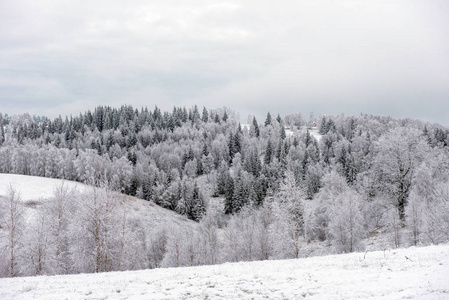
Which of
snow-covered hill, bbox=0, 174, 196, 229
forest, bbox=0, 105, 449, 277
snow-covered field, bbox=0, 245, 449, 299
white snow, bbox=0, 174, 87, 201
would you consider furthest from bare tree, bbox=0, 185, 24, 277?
white snow, bbox=0, 174, 87, 201

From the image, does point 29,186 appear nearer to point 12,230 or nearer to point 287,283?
point 12,230

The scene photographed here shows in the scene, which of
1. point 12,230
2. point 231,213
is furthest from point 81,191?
point 12,230

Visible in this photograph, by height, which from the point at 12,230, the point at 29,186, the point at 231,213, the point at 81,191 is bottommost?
the point at 231,213

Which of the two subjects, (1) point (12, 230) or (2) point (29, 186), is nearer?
(1) point (12, 230)

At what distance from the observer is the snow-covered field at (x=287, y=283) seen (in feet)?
37.2

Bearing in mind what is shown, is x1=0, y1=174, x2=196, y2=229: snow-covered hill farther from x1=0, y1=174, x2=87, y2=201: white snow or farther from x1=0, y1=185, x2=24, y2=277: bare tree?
x1=0, y1=185, x2=24, y2=277: bare tree

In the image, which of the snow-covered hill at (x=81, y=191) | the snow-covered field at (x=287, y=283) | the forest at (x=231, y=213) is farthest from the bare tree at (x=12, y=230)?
the snow-covered hill at (x=81, y=191)

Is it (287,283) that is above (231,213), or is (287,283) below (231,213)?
above

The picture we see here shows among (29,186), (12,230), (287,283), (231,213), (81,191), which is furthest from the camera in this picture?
(231,213)

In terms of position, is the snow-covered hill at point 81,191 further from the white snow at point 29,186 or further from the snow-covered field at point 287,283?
the snow-covered field at point 287,283

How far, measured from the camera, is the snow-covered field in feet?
37.2

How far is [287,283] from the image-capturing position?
13797mm

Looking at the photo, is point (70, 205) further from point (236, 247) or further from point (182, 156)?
point (182, 156)

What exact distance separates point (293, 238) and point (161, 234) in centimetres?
3643
